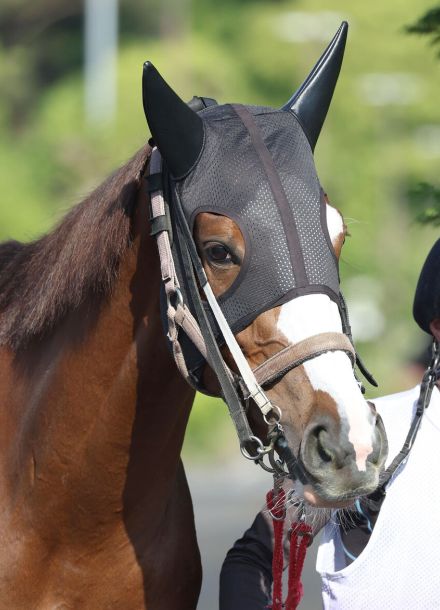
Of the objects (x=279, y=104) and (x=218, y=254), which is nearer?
(x=218, y=254)

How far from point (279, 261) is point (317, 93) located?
77cm

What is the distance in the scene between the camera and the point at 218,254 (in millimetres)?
3131

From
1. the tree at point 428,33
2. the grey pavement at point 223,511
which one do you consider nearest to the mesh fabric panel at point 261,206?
the tree at point 428,33

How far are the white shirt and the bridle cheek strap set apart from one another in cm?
51

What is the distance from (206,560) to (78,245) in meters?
7.17

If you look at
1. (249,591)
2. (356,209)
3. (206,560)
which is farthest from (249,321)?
(356,209)

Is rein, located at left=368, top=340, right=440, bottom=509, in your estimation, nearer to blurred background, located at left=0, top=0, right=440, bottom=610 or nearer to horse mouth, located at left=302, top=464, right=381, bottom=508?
horse mouth, located at left=302, top=464, right=381, bottom=508

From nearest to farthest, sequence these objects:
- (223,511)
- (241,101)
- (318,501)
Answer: (318,501)
(223,511)
(241,101)

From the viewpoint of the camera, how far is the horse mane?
3451 millimetres

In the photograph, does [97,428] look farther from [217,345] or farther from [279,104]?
[279,104]

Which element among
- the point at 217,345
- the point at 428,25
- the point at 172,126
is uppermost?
the point at 428,25

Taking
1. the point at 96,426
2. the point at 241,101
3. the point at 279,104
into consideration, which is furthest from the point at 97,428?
the point at 279,104

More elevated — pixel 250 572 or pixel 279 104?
pixel 279 104

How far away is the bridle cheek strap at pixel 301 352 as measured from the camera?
9.61 ft
